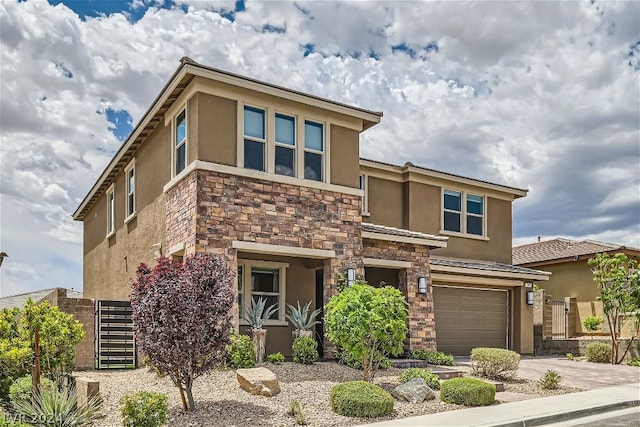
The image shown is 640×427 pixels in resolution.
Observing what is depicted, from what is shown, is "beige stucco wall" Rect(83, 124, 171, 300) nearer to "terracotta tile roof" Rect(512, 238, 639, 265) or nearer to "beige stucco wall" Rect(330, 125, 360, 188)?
"beige stucco wall" Rect(330, 125, 360, 188)

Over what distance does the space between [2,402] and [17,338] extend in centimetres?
113

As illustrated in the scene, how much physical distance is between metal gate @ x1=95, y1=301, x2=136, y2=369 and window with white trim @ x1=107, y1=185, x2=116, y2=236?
643 cm

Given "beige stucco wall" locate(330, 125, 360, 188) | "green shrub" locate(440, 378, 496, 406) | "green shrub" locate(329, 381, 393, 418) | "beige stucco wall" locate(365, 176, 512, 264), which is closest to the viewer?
"green shrub" locate(329, 381, 393, 418)

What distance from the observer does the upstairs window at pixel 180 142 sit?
15.4 meters

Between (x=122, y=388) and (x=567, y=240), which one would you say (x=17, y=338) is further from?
(x=567, y=240)

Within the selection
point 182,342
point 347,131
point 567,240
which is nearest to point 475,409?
point 182,342

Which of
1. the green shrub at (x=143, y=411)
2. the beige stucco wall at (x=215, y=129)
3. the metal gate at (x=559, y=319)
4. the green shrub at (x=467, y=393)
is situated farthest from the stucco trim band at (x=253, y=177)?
the metal gate at (x=559, y=319)

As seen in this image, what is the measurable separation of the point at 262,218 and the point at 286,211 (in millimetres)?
715

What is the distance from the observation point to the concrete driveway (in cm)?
1555

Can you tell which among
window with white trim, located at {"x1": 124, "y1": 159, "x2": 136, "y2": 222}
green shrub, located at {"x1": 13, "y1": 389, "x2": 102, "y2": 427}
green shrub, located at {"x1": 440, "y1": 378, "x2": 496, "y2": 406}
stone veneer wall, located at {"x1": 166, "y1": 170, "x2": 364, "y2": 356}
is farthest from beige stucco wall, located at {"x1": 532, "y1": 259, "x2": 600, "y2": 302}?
green shrub, located at {"x1": 13, "y1": 389, "x2": 102, "y2": 427}

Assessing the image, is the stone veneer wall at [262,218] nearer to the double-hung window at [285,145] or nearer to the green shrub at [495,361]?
the double-hung window at [285,145]

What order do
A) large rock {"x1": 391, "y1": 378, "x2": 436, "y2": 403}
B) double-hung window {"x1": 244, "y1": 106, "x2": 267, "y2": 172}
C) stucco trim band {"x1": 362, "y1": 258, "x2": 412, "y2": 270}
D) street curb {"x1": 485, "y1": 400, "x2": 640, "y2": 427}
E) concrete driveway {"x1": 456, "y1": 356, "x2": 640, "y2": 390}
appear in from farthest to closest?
stucco trim band {"x1": 362, "y1": 258, "x2": 412, "y2": 270}, concrete driveway {"x1": 456, "y1": 356, "x2": 640, "y2": 390}, double-hung window {"x1": 244, "y1": 106, "x2": 267, "y2": 172}, large rock {"x1": 391, "y1": 378, "x2": 436, "y2": 403}, street curb {"x1": 485, "y1": 400, "x2": 640, "y2": 427}

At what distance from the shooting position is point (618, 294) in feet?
66.7

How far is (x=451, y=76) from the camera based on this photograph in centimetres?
1659
